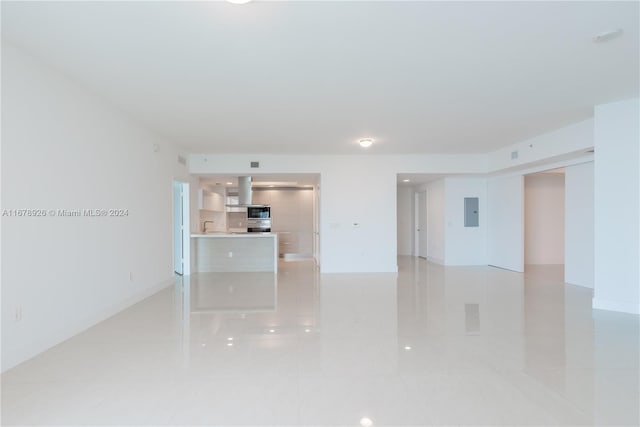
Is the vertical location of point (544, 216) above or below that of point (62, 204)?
below

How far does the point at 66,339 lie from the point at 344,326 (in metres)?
2.84

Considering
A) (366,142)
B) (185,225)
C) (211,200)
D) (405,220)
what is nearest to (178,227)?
(185,225)

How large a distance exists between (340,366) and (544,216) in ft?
27.0

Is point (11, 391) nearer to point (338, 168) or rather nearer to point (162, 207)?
point (162, 207)

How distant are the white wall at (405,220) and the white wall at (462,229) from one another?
2.61m

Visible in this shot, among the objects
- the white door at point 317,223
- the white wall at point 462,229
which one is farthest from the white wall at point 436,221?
the white door at point 317,223

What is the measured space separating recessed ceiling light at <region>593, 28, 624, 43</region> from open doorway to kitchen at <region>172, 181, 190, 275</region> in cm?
706

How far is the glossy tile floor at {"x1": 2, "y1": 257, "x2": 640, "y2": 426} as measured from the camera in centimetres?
217

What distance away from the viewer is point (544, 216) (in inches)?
346

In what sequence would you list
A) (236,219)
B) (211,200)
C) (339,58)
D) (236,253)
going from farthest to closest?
(236,219) → (211,200) → (236,253) → (339,58)

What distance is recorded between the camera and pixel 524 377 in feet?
8.63

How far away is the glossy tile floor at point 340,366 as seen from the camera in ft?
7.12

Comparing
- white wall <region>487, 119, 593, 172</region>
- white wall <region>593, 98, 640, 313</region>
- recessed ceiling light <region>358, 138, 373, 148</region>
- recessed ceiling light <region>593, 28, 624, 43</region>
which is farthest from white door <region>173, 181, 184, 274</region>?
white wall <region>593, 98, 640, 313</region>

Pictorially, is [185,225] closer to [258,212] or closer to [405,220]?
[258,212]
